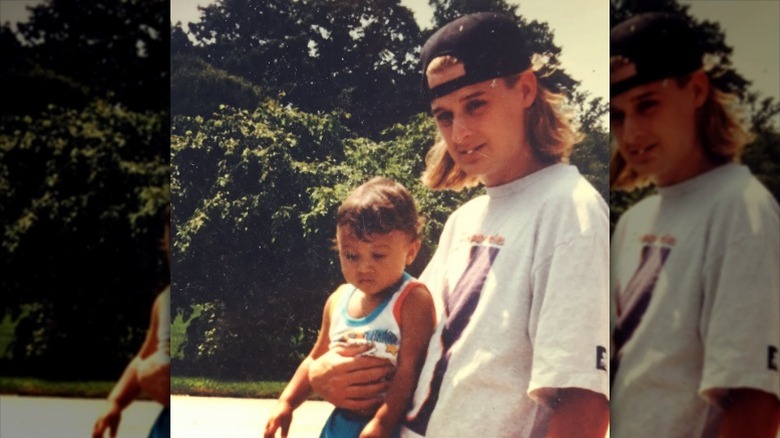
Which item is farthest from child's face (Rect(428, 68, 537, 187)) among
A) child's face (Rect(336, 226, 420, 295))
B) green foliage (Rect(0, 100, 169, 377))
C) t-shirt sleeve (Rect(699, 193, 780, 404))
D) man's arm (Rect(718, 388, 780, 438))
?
green foliage (Rect(0, 100, 169, 377))

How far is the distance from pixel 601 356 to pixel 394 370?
99 centimetres

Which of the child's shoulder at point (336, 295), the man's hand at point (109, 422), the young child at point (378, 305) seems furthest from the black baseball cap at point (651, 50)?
the man's hand at point (109, 422)

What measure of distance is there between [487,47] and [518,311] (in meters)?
1.27

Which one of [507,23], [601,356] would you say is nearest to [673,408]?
[601,356]

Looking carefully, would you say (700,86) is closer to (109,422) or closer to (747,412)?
(747,412)

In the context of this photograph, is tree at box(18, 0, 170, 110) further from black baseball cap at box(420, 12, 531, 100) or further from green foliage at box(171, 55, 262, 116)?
black baseball cap at box(420, 12, 531, 100)

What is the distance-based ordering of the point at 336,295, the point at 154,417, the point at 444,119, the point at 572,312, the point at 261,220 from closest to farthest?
the point at 572,312, the point at 444,119, the point at 336,295, the point at 261,220, the point at 154,417

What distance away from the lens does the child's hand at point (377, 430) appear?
4477 millimetres

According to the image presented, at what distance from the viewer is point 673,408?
4199 millimetres

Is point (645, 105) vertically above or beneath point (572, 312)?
above

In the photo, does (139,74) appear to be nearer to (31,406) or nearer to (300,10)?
(300,10)

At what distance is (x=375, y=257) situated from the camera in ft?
15.0

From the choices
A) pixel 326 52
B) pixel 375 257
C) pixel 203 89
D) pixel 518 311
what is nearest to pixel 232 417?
pixel 375 257


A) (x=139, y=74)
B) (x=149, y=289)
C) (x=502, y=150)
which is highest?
(x=139, y=74)
